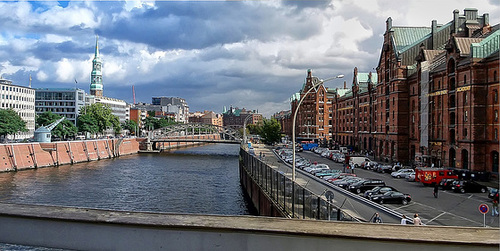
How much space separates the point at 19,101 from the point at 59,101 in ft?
84.3

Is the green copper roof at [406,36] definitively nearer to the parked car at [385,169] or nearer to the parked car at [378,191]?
the parked car at [385,169]

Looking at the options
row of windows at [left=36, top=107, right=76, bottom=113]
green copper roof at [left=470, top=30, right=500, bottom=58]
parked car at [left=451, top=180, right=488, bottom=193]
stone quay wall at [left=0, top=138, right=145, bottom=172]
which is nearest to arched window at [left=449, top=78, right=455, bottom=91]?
green copper roof at [left=470, top=30, right=500, bottom=58]

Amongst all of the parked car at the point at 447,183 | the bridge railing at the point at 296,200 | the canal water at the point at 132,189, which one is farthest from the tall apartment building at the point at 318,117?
the bridge railing at the point at 296,200

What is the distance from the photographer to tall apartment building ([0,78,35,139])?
12400cm

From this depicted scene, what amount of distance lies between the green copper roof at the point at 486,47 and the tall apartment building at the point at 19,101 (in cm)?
12088

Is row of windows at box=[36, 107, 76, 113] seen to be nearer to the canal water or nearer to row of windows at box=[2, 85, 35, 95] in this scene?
row of windows at box=[2, 85, 35, 95]

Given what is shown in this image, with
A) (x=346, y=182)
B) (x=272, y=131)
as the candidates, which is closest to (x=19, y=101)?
(x=272, y=131)

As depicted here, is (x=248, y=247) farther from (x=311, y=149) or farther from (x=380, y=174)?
(x=311, y=149)

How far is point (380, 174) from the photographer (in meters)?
55.4

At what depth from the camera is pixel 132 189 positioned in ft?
175

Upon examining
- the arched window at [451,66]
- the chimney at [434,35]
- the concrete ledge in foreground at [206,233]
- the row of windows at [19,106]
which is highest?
the chimney at [434,35]

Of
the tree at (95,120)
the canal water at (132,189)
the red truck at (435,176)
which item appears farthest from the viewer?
the tree at (95,120)

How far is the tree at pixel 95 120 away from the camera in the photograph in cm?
13138

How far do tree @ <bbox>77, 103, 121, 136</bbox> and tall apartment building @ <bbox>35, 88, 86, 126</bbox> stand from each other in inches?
407
